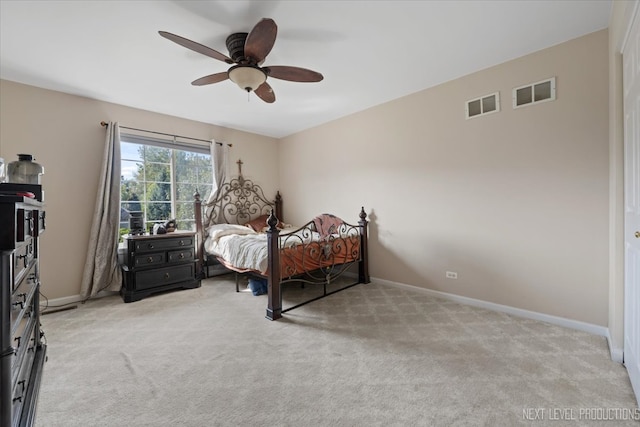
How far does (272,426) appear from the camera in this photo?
1429 millimetres

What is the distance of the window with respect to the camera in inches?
152

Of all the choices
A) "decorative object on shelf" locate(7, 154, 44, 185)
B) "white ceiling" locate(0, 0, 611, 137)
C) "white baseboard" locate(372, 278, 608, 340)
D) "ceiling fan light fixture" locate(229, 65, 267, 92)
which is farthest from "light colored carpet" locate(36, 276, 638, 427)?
"white ceiling" locate(0, 0, 611, 137)

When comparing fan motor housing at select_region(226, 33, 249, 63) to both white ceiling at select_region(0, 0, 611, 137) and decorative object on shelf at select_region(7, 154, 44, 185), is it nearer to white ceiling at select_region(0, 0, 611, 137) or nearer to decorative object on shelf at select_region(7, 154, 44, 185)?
white ceiling at select_region(0, 0, 611, 137)

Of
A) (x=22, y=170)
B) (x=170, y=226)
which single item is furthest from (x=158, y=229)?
(x=22, y=170)

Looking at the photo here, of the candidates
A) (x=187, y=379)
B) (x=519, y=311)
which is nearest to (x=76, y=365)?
(x=187, y=379)

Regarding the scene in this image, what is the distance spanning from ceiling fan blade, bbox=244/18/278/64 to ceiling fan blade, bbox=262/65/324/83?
15cm

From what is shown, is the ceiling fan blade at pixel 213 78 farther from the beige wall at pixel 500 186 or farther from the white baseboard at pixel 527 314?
the white baseboard at pixel 527 314

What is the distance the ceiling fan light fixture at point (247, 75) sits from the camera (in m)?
2.27

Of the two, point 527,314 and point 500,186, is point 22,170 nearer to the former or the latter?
point 500,186

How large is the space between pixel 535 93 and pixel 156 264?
4.64 m

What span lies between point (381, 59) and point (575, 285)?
2.74 metres

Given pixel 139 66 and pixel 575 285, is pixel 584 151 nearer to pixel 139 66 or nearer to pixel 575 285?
pixel 575 285

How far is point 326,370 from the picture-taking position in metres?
1.89

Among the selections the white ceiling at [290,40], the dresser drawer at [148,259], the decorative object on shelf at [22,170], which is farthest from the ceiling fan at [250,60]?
the dresser drawer at [148,259]
